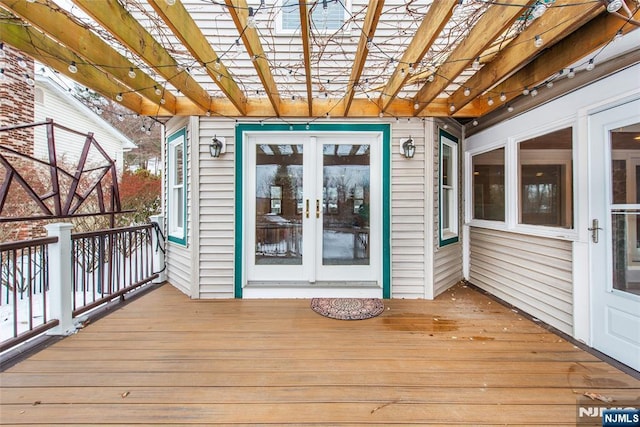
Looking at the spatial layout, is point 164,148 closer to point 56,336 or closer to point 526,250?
point 56,336

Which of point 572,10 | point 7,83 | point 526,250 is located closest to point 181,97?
point 572,10

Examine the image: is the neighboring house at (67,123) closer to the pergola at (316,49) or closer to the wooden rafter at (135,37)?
the pergola at (316,49)

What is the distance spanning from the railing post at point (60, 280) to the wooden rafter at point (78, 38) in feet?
4.86

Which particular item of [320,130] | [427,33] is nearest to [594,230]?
[427,33]

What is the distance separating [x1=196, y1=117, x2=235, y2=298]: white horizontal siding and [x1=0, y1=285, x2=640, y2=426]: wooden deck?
2.21 feet

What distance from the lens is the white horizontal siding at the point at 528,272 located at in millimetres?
2768

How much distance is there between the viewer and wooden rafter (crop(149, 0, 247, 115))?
1.74 m

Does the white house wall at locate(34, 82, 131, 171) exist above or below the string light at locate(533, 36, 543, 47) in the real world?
above

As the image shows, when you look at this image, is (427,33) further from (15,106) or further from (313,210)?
(15,106)

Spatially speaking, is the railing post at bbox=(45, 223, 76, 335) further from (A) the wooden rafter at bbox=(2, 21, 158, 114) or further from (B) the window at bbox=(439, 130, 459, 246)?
(B) the window at bbox=(439, 130, 459, 246)

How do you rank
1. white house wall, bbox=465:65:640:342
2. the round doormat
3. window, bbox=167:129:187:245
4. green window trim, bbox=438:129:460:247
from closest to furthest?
1. white house wall, bbox=465:65:640:342
2. the round doormat
3. green window trim, bbox=438:129:460:247
4. window, bbox=167:129:187:245

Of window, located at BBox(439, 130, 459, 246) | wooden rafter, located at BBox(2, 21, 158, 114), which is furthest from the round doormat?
wooden rafter, located at BBox(2, 21, 158, 114)

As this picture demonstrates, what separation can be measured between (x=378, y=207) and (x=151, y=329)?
9.88 feet

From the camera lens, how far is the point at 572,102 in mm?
2592
